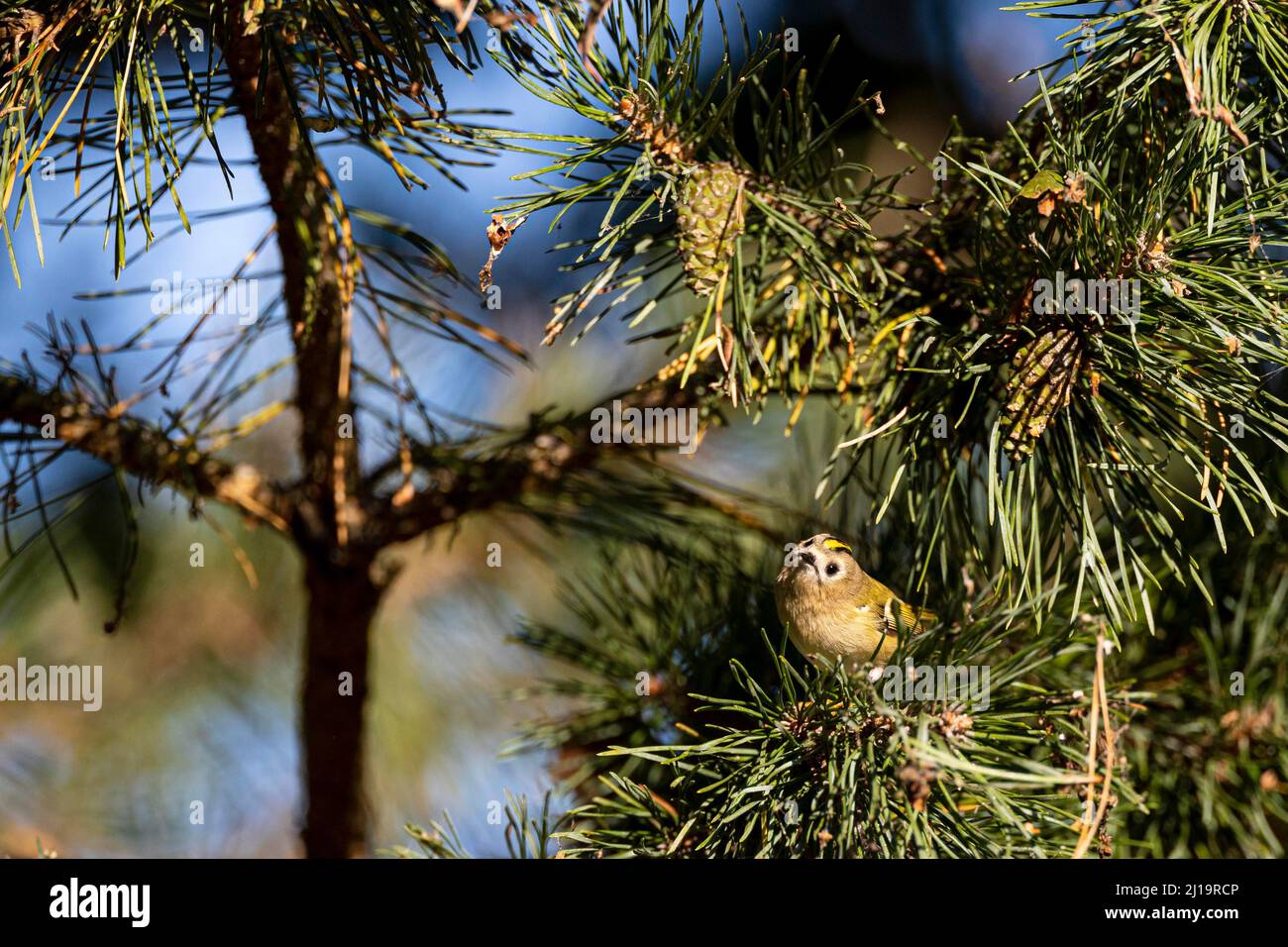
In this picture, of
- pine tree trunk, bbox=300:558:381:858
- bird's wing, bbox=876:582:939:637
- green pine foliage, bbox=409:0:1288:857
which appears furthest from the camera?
pine tree trunk, bbox=300:558:381:858

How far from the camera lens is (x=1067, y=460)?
0.78 meters

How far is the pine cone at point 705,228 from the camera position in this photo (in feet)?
2.51

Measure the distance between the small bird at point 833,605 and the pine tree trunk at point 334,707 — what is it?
442mm

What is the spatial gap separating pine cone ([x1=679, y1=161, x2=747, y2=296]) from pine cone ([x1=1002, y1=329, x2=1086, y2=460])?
0.21 metres

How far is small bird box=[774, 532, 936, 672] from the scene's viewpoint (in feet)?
3.05

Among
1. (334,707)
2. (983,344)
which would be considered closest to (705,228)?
(983,344)

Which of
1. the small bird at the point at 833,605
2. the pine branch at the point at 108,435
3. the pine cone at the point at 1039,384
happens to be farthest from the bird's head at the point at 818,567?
the pine branch at the point at 108,435

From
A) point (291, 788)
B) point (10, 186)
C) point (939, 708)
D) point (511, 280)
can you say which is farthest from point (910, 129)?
point (291, 788)

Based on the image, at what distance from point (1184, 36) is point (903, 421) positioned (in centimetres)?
30

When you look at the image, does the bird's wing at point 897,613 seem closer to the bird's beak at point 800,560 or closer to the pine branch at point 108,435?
the bird's beak at point 800,560

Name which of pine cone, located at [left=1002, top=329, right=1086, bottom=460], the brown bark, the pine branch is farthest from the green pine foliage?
the pine branch

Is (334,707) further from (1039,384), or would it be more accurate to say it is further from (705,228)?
(1039,384)

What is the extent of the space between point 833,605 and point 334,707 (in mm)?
544

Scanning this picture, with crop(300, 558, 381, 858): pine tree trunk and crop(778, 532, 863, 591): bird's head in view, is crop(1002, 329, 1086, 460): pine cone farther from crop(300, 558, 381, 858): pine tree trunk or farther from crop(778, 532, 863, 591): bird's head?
crop(300, 558, 381, 858): pine tree trunk
